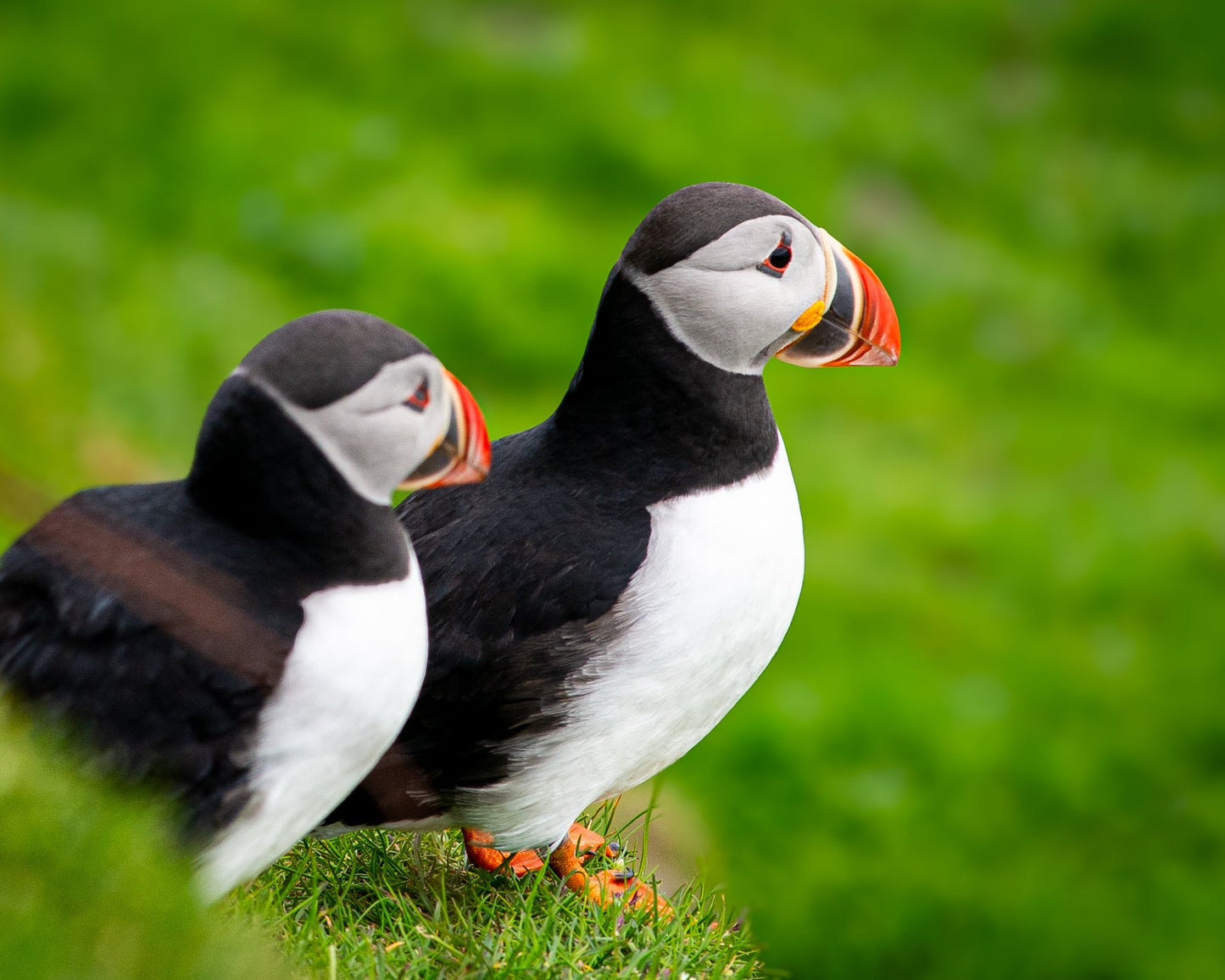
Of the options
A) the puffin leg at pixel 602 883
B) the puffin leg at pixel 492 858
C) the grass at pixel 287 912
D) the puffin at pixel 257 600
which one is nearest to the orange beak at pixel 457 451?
the puffin at pixel 257 600

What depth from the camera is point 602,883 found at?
320 centimetres

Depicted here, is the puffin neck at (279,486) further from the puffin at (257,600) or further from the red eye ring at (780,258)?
the red eye ring at (780,258)

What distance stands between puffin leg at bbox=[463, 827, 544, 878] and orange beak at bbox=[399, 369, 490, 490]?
3.19ft

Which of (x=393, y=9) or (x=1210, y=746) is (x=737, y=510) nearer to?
(x=1210, y=746)

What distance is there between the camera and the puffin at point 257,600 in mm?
2281

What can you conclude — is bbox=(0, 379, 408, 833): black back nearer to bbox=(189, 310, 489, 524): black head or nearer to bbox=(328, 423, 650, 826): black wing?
bbox=(189, 310, 489, 524): black head

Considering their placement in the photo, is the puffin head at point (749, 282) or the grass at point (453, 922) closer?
the grass at point (453, 922)

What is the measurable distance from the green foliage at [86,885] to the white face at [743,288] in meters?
1.38

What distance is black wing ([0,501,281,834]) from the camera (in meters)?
2.26

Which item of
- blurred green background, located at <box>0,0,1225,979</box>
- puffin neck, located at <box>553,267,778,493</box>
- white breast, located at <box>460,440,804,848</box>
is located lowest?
blurred green background, located at <box>0,0,1225,979</box>

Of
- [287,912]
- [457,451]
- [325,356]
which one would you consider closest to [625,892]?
[287,912]

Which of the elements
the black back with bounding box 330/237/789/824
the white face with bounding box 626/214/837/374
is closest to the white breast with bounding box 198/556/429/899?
the black back with bounding box 330/237/789/824

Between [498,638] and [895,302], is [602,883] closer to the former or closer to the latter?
[498,638]

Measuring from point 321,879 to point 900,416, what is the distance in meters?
5.67
